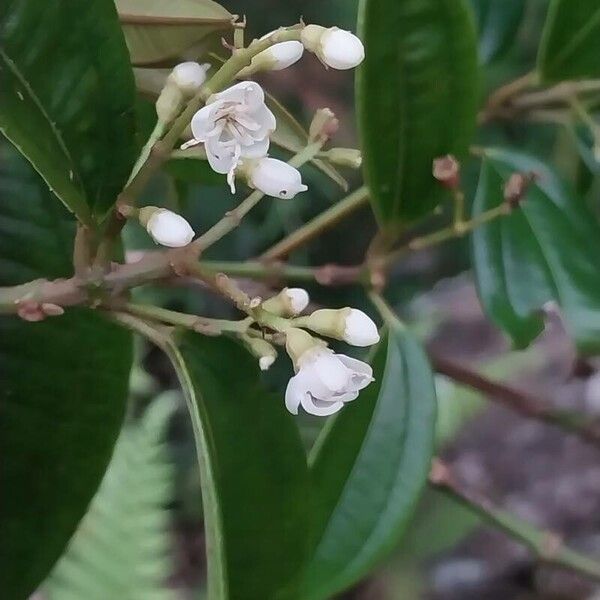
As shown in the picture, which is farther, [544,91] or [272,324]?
[544,91]

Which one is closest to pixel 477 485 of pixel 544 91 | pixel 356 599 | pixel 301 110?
pixel 356 599

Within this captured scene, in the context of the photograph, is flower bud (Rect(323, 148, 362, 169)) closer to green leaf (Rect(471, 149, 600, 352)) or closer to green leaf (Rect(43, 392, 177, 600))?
green leaf (Rect(471, 149, 600, 352))

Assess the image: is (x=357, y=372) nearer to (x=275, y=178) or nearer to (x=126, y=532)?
(x=275, y=178)

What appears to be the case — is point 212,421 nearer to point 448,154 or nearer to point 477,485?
point 448,154

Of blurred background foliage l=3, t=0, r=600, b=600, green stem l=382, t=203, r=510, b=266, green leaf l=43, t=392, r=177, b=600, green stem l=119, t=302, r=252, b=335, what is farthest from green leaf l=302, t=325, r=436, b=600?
green leaf l=43, t=392, r=177, b=600

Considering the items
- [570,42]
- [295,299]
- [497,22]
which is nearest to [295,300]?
[295,299]
